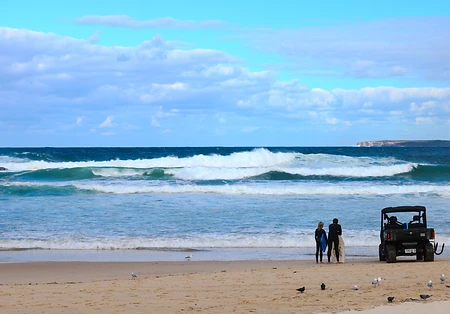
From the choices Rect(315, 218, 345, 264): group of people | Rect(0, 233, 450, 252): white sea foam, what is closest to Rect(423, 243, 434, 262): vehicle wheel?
Rect(315, 218, 345, 264): group of people

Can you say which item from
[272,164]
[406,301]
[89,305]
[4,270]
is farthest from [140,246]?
[272,164]

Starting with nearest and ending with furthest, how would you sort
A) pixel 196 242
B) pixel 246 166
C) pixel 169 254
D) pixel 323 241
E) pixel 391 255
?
pixel 391 255, pixel 323 241, pixel 169 254, pixel 196 242, pixel 246 166

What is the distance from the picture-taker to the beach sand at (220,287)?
8.30 m

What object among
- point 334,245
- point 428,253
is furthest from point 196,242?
point 428,253

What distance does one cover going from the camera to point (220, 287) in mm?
9992

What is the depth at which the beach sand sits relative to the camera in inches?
327

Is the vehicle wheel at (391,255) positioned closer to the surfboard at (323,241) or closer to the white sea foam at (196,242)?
the surfboard at (323,241)

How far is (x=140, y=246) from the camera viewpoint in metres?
16.3

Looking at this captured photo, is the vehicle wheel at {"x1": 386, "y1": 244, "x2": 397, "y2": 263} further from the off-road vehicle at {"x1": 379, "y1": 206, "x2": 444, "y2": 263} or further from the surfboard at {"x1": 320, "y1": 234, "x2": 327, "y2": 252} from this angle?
the surfboard at {"x1": 320, "y1": 234, "x2": 327, "y2": 252}

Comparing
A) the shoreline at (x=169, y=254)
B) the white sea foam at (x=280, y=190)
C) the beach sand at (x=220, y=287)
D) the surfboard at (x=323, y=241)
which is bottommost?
the shoreline at (x=169, y=254)

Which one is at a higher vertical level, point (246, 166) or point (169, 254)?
point (246, 166)

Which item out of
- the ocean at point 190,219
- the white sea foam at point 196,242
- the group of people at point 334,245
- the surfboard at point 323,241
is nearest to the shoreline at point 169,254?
the ocean at point 190,219

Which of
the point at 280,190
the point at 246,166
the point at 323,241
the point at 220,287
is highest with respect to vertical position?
the point at 246,166

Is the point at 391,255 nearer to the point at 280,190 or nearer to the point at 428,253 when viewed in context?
the point at 428,253
